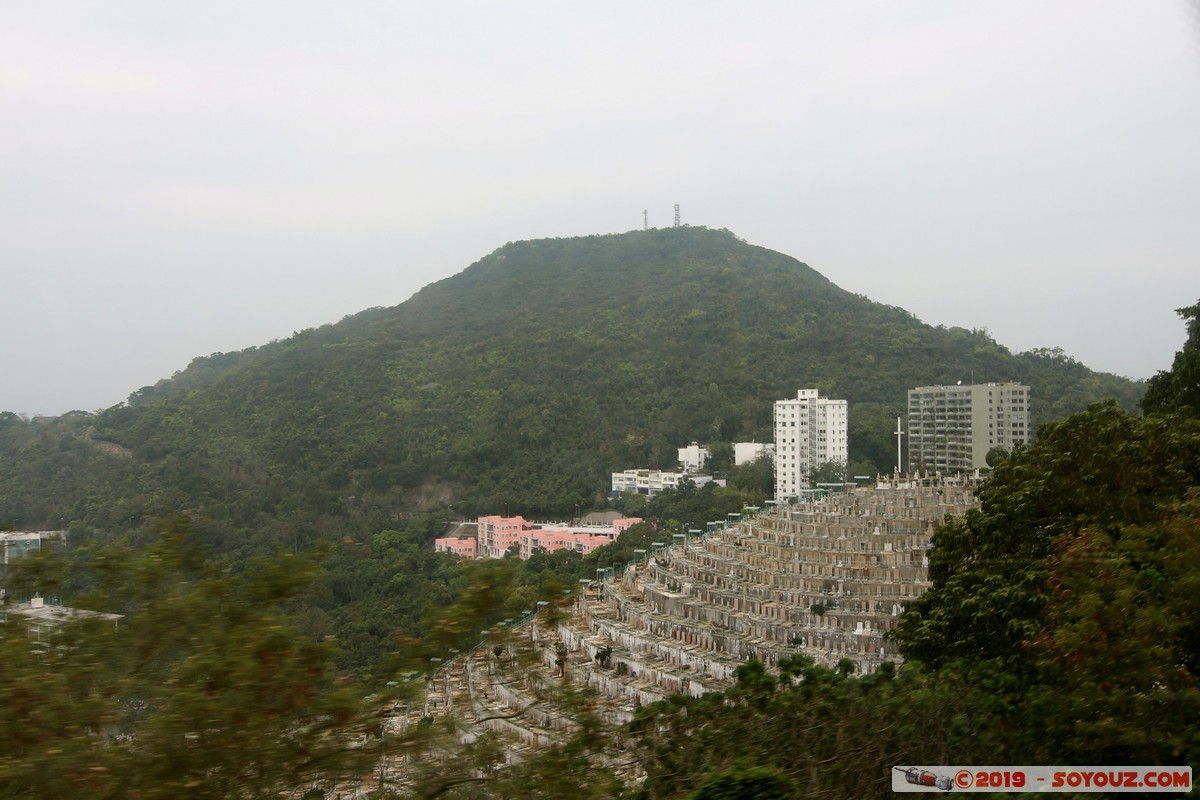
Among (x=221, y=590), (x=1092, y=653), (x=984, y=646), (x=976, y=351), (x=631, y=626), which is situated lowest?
(x=631, y=626)

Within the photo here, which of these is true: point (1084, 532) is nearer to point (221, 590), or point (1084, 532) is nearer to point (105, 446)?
point (221, 590)

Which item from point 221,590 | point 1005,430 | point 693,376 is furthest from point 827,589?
point 693,376

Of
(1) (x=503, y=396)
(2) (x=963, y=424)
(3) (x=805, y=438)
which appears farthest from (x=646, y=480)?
(2) (x=963, y=424)

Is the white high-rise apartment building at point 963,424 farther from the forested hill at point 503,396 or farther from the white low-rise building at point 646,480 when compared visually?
the white low-rise building at point 646,480

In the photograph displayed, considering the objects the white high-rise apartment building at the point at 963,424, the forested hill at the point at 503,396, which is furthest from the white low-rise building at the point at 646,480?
the white high-rise apartment building at the point at 963,424

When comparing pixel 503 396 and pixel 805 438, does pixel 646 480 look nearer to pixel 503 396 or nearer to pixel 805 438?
pixel 805 438

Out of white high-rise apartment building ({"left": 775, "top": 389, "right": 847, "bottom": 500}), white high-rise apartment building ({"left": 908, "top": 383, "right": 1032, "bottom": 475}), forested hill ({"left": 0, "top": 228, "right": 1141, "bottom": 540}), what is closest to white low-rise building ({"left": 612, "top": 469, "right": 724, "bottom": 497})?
forested hill ({"left": 0, "top": 228, "right": 1141, "bottom": 540})

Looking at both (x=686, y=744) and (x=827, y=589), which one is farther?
(x=827, y=589)

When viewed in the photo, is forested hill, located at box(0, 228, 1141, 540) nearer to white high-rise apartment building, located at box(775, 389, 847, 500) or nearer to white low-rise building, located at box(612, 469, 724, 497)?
white low-rise building, located at box(612, 469, 724, 497)
